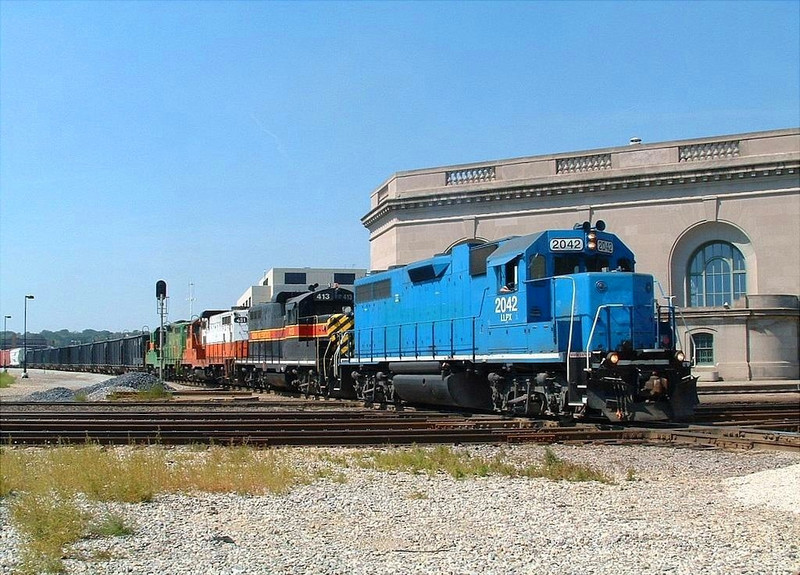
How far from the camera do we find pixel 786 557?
6344 mm

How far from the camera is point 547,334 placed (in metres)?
14.9

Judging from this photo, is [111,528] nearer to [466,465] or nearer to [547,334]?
[466,465]

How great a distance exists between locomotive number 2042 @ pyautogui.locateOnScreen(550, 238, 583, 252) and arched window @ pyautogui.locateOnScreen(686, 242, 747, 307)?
2194cm

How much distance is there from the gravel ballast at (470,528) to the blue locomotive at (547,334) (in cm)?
377

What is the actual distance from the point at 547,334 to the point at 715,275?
23100 millimetres

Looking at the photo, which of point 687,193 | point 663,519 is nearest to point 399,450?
point 663,519

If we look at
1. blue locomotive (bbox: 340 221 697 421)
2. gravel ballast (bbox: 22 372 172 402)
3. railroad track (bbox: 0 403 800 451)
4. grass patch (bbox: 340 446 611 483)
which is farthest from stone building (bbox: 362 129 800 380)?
grass patch (bbox: 340 446 611 483)

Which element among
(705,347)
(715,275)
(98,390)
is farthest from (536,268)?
(715,275)

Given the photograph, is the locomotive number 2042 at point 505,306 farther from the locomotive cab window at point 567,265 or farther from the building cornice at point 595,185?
the building cornice at point 595,185

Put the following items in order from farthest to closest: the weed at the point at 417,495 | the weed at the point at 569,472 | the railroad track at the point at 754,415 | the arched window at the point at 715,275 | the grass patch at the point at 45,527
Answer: the arched window at the point at 715,275
the railroad track at the point at 754,415
the weed at the point at 569,472
the weed at the point at 417,495
the grass patch at the point at 45,527

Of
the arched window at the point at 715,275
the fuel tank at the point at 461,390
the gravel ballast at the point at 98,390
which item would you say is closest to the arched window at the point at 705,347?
the arched window at the point at 715,275

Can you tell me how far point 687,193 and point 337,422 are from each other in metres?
24.0

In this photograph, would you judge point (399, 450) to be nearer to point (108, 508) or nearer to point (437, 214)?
point (108, 508)

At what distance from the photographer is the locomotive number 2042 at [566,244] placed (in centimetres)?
1538
